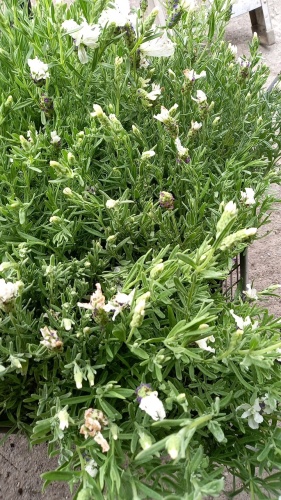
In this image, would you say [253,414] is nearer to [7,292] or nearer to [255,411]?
[255,411]

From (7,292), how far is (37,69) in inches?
17.6

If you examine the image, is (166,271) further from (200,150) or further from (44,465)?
(44,465)

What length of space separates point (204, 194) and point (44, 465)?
81 centimetres

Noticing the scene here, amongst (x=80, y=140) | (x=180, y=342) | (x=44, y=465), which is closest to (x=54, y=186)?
(x=80, y=140)

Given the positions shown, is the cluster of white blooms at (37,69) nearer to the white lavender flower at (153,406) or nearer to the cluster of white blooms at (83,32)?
the cluster of white blooms at (83,32)

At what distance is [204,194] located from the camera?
938mm

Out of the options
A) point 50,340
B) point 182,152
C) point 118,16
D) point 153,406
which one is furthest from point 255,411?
point 118,16

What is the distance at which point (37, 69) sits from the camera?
905 millimetres

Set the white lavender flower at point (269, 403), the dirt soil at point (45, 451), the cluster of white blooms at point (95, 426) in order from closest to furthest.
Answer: the cluster of white blooms at point (95, 426)
the white lavender flower at point (269, 403)
the dirt soil at point (45, 451)

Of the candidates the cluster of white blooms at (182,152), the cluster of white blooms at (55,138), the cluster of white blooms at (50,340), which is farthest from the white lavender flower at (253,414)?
the cluster of white blooms at (55,138)

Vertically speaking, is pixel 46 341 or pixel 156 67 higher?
pixel 156 67

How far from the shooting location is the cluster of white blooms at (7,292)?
2.18 feet

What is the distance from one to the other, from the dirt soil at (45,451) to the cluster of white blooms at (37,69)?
507mm

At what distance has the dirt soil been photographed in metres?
1.23
